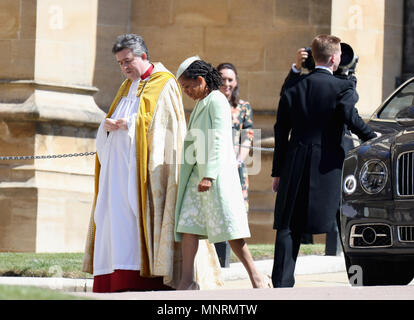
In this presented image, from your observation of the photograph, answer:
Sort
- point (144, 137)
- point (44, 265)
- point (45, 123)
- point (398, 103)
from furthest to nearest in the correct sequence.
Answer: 1. point (45, 123)
2. point (44, 265)
3. point (398, 103)
4. point (144, 137)

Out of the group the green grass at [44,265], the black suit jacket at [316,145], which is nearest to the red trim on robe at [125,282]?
the green grass at [44,265]

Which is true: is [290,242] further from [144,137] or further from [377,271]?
[144,137]

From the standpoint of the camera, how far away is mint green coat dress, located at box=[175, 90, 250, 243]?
9.33 meters

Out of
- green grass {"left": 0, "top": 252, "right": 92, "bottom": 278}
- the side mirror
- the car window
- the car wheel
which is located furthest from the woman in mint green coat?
green grass {"left": 0, "top": 252, "right": 92, "bottom": 278}

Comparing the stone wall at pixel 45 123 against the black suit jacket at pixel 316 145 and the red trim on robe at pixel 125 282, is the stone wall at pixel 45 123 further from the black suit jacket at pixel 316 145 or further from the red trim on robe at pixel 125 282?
the black suit jacket at pixel 316 145

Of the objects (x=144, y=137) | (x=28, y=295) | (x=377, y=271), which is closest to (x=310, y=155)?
(x=377, y=271)

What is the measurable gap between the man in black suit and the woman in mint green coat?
30cm

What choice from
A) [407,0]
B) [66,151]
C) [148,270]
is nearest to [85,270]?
[148,270]

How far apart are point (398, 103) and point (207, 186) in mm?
1918

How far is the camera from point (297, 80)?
31.2ft

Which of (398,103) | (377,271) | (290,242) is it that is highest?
(398,103)

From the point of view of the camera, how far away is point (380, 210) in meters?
9.03

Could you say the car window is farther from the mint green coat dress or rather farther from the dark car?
the mint green coat dress

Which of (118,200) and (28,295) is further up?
(118,200)
